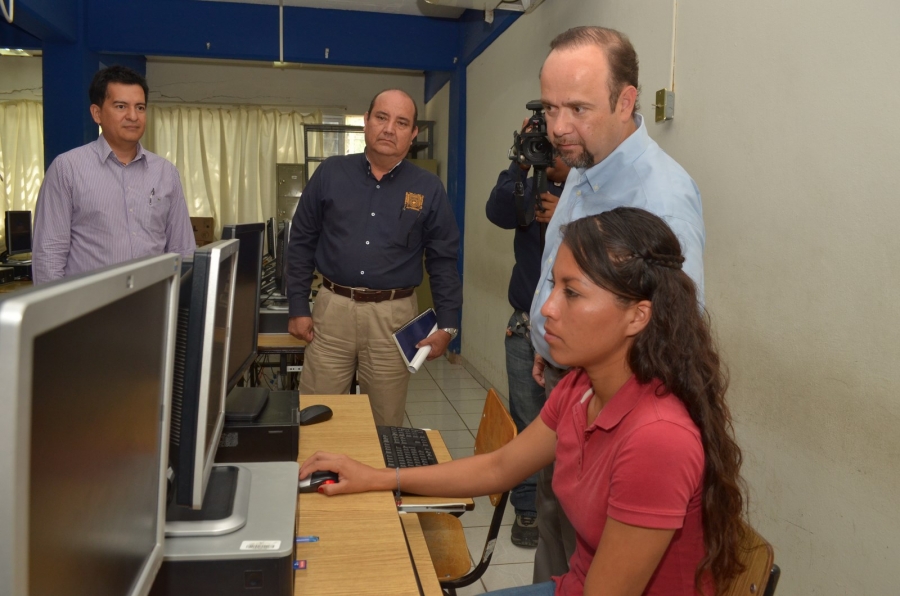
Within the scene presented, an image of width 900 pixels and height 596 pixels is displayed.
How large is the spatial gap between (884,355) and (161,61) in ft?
25.7

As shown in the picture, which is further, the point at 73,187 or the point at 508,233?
the point at 508,233

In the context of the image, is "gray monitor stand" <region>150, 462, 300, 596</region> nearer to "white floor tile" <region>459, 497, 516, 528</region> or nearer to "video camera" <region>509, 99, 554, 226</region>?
"video camera" <region>509, 99, 554, 226</region>

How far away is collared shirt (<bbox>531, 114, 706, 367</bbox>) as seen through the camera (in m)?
1.54

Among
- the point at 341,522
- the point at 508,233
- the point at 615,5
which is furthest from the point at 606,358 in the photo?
the point at 508,233

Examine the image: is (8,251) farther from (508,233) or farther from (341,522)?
(341,522)

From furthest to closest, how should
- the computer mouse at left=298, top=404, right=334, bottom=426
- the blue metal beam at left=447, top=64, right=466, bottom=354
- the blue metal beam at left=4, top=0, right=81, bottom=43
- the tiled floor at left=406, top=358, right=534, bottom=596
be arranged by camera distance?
the blue metal beam at left=447, top=64, right=466, bottom=354, the blue metal beam at left=4, top=0, right=81, bottom=43, the tiled floor at left=406, top=358, right=534, bottom=596, the computer mouse at left=298, top=404, right=334, bottom=426

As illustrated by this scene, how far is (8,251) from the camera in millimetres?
5719

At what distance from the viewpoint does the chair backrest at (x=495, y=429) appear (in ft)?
5.38

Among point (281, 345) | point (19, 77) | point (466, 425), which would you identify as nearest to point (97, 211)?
point (281, 345)

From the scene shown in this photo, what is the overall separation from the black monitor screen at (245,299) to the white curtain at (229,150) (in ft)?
21.3

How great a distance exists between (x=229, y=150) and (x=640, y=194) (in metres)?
7.19

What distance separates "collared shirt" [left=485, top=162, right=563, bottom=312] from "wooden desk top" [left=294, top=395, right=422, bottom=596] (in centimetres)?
127

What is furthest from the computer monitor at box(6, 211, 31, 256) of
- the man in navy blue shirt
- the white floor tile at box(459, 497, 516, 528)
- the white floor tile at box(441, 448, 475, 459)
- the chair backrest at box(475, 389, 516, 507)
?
the chair backrest at box(475, 389, 516, 507)

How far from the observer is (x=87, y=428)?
0.58 metres
